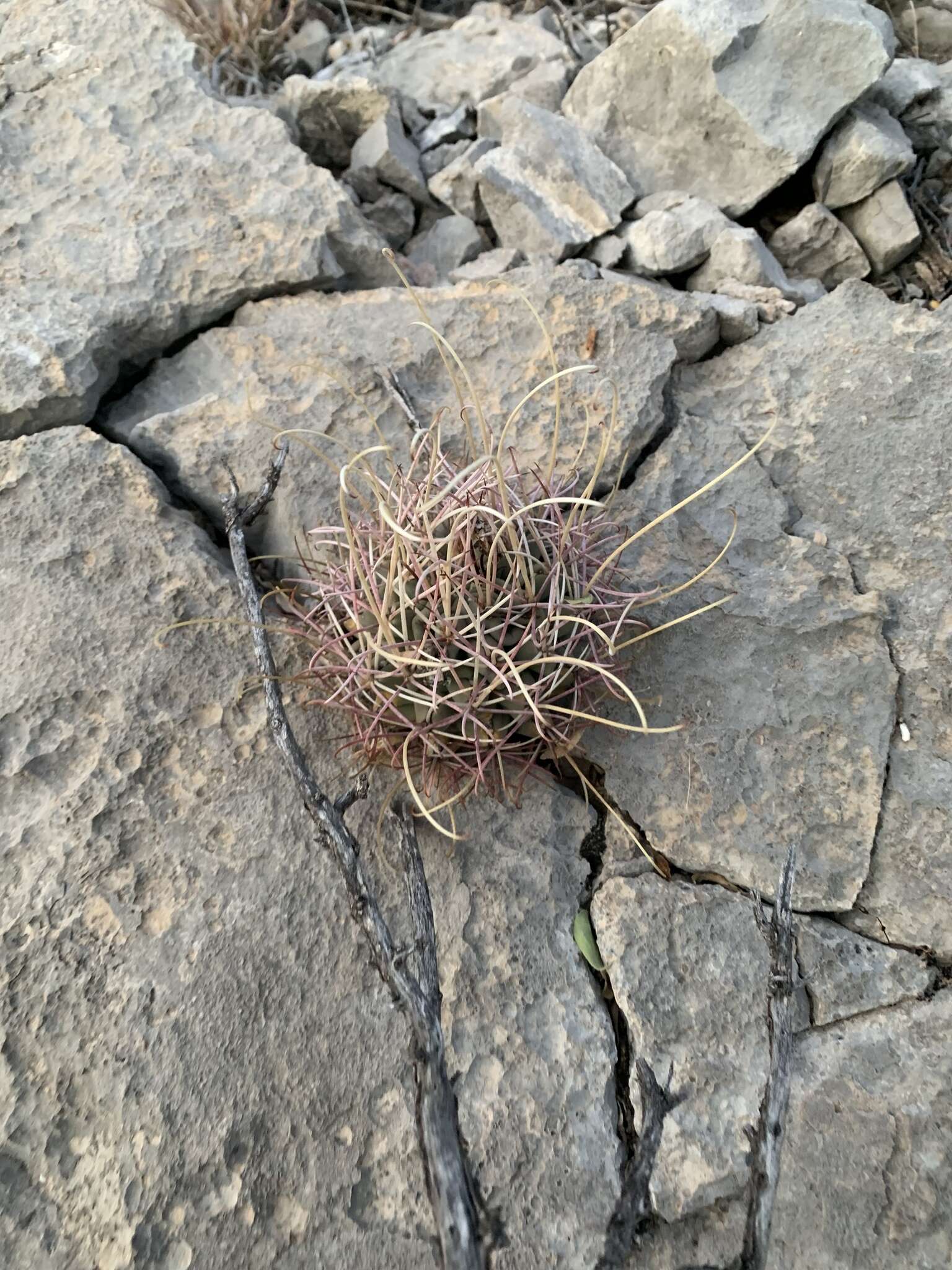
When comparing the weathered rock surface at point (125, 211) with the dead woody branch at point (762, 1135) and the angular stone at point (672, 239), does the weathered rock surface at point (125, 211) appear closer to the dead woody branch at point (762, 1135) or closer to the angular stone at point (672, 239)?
the angular stone at point (672, 239)

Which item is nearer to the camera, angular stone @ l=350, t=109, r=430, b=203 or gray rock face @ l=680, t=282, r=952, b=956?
gray rock face @ l=680, t=282, r=952, b=956

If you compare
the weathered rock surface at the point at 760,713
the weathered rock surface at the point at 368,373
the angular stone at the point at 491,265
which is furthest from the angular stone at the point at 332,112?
the weathered rock surface at the point at 760,713

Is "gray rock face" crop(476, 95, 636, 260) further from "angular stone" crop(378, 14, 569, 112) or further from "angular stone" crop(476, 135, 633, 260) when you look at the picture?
"angular stone" crop(378, 14, 569, 112)

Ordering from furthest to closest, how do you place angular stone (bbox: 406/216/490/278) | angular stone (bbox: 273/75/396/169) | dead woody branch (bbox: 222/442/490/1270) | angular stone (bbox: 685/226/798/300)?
angular stone (bbox: 273/75/396/169)
angular stone (bbox: 406/216/490/278)
angular stone (bbox: 685/226/798/300)
dead woody branch (bbox: 222/442/490/1270)

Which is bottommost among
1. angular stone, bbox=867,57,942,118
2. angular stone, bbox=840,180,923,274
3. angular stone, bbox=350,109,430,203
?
angular stone, bbox=840,180,923,274

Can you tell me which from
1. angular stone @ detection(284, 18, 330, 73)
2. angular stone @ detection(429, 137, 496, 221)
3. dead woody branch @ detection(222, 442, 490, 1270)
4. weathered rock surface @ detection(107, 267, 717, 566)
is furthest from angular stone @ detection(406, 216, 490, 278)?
dead woody branch @ detection(222, 442, 490, 1270)

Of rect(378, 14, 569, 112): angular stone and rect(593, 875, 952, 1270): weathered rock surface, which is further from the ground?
rect(378, 14, 569, 112): angular stone
